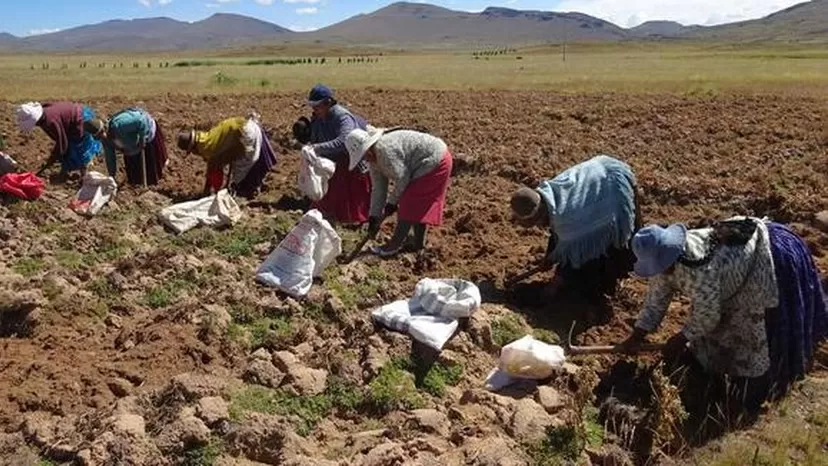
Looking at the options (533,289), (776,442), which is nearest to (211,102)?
(533,289)

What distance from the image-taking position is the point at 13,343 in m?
4.81

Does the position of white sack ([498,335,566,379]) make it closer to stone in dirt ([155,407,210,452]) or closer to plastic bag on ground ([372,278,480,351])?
plastic bag on ground ([372,278,480,351])

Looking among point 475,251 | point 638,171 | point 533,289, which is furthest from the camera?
point 638,171

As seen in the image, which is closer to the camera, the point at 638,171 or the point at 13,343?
the point at 13,343

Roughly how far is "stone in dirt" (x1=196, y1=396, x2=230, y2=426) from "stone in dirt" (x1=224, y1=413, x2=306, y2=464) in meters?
0.11

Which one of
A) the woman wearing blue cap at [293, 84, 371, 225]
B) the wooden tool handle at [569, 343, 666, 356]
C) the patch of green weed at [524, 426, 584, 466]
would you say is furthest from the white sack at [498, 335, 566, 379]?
the woman wearing blue cap at [293, 84, 371, 225]

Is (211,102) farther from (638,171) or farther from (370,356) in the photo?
(370,356)

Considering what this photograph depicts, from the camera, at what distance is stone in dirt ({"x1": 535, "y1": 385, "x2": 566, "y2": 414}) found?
172 inches

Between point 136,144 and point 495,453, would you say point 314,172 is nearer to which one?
point 136,144

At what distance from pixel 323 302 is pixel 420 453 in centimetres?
173

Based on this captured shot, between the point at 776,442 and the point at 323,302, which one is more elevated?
the point at 323,302

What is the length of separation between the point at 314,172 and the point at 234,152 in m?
1.25

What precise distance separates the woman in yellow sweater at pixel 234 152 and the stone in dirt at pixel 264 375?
3.39m

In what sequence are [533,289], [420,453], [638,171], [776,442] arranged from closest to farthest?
[420,453], [776,442], [533,289], [638,171]
